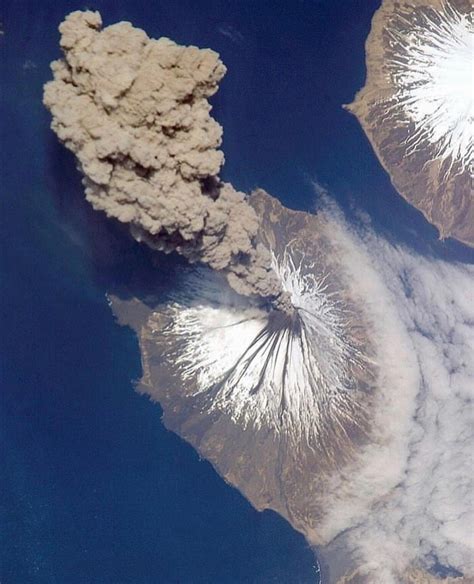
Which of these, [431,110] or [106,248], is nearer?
[106,248]

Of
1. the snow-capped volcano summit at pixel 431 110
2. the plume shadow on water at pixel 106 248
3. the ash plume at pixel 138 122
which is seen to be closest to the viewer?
the ash plume at pixel 138 122

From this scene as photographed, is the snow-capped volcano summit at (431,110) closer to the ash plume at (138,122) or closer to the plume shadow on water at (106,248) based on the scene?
the ash plume at (138,122)

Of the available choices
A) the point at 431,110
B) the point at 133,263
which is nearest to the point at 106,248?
the point at 133,263

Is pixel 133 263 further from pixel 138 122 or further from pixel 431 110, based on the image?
pixel 431 110

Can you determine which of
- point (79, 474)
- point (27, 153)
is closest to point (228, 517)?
point (79, 474)

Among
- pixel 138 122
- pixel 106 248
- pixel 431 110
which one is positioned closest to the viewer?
pixel 138 122

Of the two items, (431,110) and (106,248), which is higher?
(431,110)

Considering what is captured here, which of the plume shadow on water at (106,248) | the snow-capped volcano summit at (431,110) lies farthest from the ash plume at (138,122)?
the snow-capped volcano summit at (431,110)

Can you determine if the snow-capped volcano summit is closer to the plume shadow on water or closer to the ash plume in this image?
the ash plume

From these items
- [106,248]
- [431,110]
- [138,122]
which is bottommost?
[106,248]
